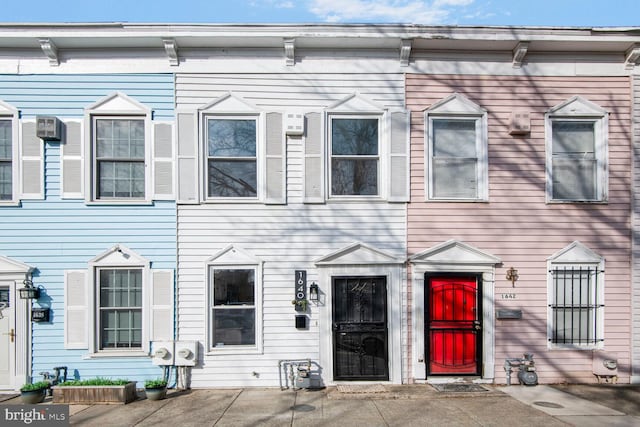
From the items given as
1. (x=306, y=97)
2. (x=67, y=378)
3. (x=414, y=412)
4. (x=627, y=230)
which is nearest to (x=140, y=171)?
(x=306, y=97)

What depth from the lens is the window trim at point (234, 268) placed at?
23.8 ft

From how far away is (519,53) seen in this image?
7.48 m

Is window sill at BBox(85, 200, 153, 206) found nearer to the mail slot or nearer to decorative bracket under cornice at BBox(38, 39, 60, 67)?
the mail slot

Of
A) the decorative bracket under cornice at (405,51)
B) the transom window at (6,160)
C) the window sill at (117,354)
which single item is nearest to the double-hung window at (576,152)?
the decorative bracket under cornice at (405,51)

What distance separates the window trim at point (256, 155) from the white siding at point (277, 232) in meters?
0.12

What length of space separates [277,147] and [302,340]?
3.34 m

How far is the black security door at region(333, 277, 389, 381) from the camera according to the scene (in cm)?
734

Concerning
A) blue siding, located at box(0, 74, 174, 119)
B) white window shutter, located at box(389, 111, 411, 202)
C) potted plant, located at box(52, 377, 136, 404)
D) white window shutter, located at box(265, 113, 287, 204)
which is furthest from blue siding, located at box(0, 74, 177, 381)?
white window shutter, located at box(389, 111, 411, 202)

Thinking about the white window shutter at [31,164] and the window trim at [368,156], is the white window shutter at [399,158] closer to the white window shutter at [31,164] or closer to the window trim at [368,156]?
the window trim at [368,156]

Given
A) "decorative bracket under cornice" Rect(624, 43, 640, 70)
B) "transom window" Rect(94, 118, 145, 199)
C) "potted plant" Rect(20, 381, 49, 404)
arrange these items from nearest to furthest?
"potted plant" Rect(20, 381, 49, 404), "transom window" Rect(94, 118, 145, 199), "decorative bracket under cornice" Rect(624, 43, 640, 70)

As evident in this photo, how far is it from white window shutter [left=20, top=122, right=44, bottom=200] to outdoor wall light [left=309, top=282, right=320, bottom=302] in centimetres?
483

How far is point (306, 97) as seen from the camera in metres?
7.54

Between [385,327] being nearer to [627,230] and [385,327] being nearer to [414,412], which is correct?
[414,412]

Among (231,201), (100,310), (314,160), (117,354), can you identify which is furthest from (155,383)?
(314,160)
